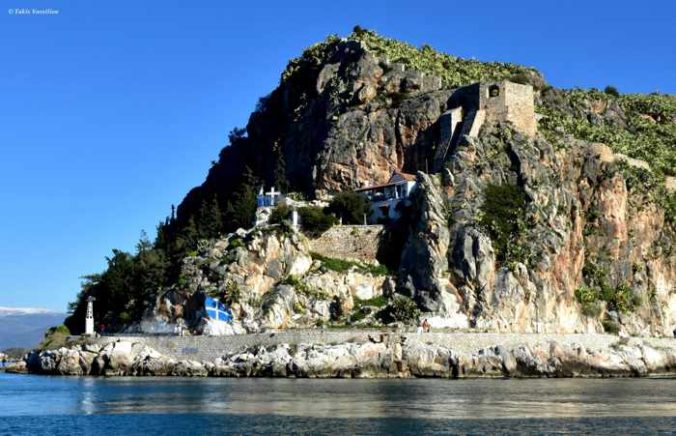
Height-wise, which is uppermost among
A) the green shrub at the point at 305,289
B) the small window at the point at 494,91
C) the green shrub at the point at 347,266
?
the small window at the point at 494,91

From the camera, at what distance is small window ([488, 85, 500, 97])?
76.5 m

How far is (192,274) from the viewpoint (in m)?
67.4

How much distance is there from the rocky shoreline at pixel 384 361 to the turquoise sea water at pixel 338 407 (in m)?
2.55

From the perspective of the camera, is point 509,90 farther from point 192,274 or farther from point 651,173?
point 192,274

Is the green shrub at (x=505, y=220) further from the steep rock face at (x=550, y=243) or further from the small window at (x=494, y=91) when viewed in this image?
the small window at (x=494, y=91)

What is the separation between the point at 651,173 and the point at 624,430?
48694 millimetres

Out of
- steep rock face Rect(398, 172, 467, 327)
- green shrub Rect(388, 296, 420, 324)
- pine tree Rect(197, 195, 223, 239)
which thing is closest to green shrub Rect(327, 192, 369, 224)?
steep rock face Rect(398, 172, 467, 327)

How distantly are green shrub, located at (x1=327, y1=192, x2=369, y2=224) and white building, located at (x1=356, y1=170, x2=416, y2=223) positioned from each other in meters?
0.99

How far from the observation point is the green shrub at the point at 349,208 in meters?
73.6

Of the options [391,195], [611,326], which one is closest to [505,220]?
[391,195]

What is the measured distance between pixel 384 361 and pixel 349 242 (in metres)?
13.2

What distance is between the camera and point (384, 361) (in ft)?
198

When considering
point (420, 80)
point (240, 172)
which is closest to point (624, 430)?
point (420, 80)

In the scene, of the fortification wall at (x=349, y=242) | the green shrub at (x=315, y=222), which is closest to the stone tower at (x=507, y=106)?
the fortification wall at (x=349, y=242)
